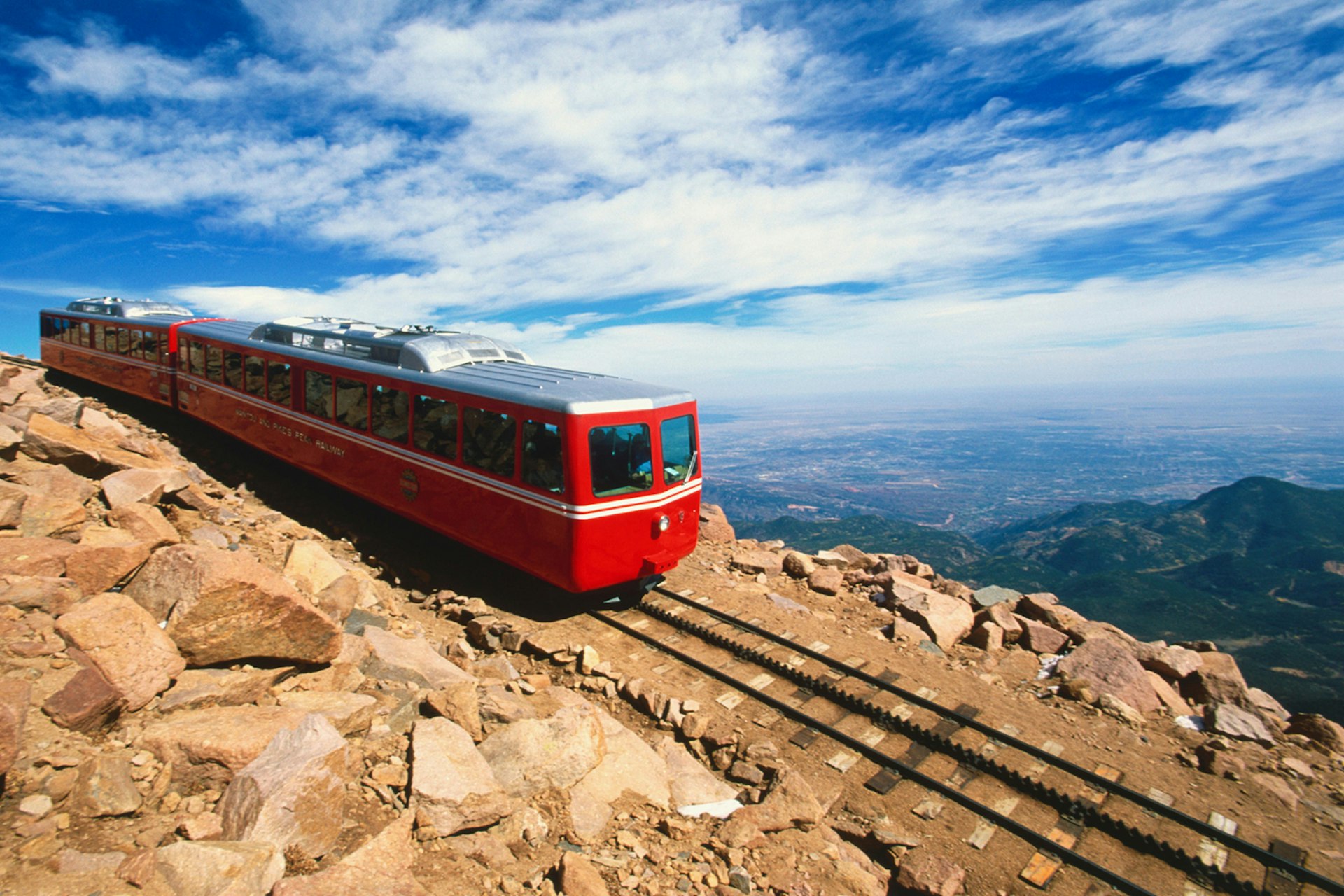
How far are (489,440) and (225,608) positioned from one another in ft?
14.1

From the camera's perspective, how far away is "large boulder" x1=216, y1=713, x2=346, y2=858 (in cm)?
356

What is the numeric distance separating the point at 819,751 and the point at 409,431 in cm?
752

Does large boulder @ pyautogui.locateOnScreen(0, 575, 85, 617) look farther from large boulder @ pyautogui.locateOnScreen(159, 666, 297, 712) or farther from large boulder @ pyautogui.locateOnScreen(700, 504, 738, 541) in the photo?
large boulder @ pyautogui.locateOnScreen(700, 504, 738, 541)

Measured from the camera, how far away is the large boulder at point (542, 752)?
509cm

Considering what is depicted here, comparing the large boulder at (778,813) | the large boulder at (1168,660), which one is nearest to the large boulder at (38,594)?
the large boulder at (778,813)

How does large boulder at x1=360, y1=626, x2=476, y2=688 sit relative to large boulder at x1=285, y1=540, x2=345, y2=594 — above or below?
below

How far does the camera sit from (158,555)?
5250 millimetres

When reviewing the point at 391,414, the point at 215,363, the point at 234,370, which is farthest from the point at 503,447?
the point at 215,363

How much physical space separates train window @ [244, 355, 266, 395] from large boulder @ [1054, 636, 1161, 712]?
51.5ft

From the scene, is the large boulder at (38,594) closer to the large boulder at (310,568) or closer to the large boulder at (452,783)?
the large boulder at (310,568)

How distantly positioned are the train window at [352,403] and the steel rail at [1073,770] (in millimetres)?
7168

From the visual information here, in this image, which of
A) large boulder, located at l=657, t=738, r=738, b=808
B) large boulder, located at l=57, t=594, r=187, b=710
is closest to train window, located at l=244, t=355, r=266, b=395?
large boulder, located at l=57, t=594, r=187, b=710

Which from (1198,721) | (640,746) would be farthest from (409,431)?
(1198,721)

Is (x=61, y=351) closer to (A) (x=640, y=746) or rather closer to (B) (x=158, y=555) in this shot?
(B) (x=158, y=555)
